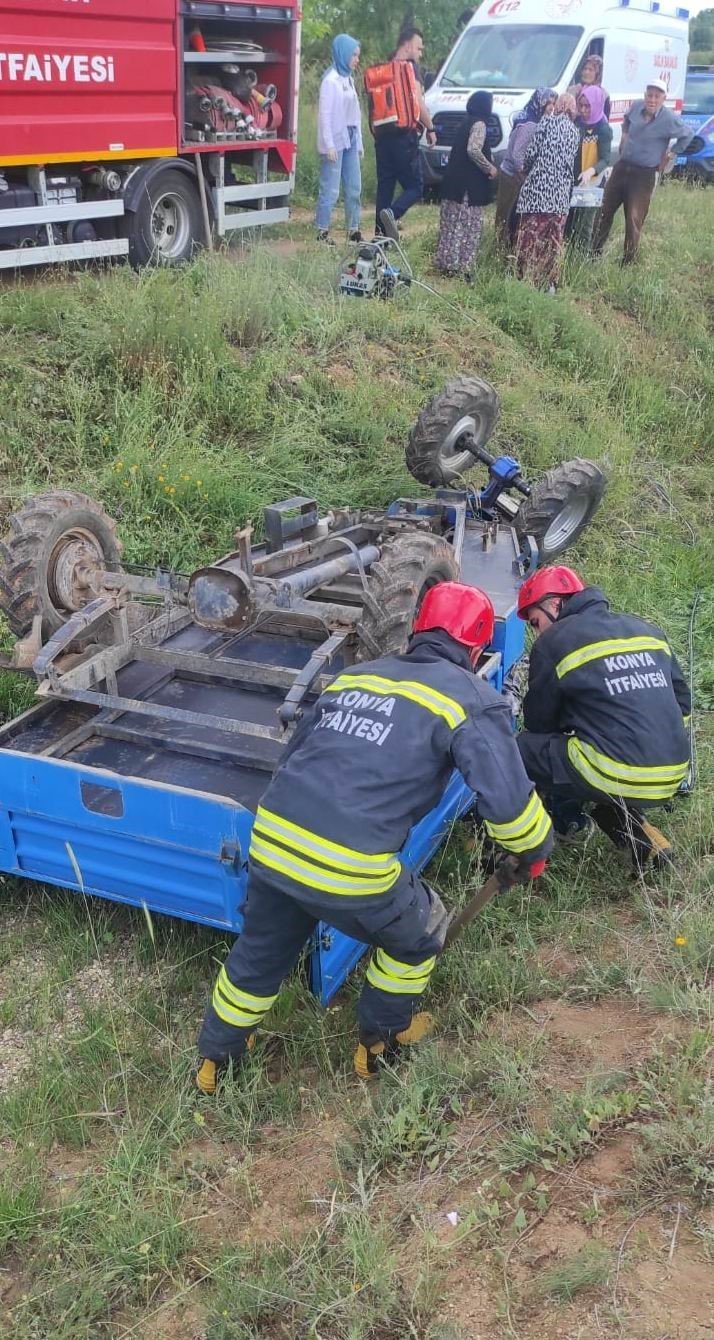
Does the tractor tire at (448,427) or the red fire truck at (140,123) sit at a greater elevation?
the red fire truck at (140,123)

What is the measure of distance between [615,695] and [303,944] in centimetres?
163

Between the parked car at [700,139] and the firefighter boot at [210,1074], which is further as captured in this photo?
the parked car at [700,139]

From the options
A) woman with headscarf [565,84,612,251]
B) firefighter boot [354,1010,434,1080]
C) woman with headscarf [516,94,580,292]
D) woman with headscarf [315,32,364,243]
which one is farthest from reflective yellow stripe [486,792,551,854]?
woman with headscarf [565,84,612,251]

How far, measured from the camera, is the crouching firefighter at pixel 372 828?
117 inches

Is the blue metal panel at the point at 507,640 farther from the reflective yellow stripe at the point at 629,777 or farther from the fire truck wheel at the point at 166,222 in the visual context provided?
the fire truck wheel at the point at 166,222

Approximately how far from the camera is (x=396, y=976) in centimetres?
322

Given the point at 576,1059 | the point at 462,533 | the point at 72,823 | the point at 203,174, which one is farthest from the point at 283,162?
the point at 576,1059

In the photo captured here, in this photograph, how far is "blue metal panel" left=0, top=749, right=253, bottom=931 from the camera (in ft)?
10.8

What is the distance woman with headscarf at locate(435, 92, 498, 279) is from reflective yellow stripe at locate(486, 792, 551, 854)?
8213 millimetres

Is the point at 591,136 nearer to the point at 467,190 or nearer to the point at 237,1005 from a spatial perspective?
the point at 467,190

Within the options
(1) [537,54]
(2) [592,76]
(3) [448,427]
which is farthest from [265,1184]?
(1) [537,54]

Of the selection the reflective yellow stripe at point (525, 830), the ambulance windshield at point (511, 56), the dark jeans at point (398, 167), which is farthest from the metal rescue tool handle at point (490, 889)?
the ambulance windshield at point (511, 56)

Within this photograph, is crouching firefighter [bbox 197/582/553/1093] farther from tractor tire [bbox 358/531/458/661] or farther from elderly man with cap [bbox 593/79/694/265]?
elderly man with cap [bbox 593/79/694/265]

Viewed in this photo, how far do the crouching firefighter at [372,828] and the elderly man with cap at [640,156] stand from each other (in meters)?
9.72
